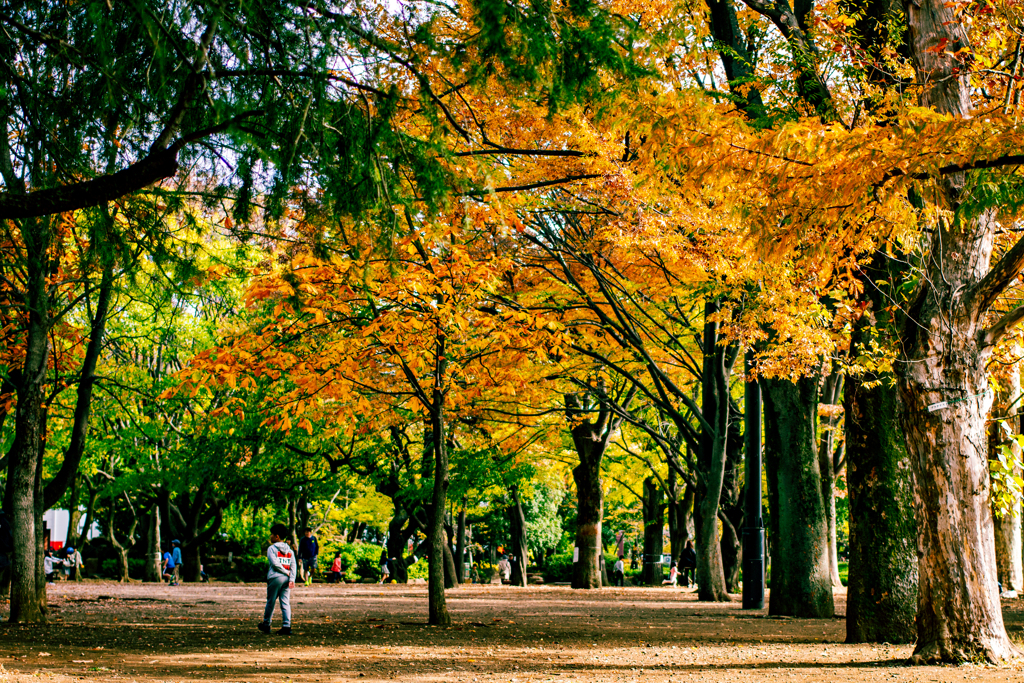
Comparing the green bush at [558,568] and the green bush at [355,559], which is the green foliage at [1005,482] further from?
the green bush at [558,568]

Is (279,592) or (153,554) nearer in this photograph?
(279,592)

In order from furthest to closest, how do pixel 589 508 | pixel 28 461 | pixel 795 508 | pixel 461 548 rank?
pixel 461 548, pixel 589 508, pixel 795 508, pixel 28 461

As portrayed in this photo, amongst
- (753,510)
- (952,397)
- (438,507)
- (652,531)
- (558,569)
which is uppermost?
(952,397)

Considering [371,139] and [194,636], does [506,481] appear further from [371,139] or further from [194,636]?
[371,139]

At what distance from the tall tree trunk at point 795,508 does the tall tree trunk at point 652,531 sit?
2194cm

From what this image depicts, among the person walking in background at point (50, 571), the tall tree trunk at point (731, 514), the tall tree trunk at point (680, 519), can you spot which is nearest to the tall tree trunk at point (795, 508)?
the tall tree trunk at point (731, 514)

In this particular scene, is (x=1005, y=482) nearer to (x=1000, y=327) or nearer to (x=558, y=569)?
(x=1000, y=327)

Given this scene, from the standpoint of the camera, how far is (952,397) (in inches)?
321

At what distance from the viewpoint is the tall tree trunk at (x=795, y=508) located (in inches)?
558

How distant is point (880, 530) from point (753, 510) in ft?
22.4

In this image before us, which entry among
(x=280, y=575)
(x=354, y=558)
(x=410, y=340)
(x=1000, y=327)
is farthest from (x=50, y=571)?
(x=1000, y=327)

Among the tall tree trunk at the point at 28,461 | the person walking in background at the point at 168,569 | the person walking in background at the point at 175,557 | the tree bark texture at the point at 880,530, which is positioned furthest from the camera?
the person walking in background at the point at 168,569

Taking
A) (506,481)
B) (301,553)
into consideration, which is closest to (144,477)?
(301,553)

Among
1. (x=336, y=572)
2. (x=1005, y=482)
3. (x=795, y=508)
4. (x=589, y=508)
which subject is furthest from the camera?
(x=336, y=572)
